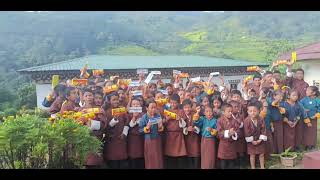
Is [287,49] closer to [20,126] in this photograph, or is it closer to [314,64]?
[314,64]

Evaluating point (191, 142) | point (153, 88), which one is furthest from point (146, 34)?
point (191, 142)

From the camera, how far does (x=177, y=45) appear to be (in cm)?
509

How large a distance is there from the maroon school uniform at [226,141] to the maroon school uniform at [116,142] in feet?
3.22

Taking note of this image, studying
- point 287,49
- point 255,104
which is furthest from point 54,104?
point 287,49

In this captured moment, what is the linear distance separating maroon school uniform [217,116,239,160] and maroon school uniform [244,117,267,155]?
4.6 inches

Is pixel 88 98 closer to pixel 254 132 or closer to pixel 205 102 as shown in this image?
pixel 205 102

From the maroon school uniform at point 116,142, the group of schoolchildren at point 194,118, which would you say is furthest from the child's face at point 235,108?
the maroon school uniform at point 116,142

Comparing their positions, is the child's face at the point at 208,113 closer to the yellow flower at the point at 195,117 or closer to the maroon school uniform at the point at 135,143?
the yellow flower at the point at 195,117

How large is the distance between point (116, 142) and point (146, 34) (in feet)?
3.92

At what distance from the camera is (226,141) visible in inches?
196

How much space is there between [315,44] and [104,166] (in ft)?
8.49

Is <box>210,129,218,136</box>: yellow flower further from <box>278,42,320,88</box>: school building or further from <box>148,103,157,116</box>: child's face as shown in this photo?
<box>278,42,320,88</box>: school building

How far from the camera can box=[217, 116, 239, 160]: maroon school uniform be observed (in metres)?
4.95

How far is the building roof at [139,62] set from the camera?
498 cm
